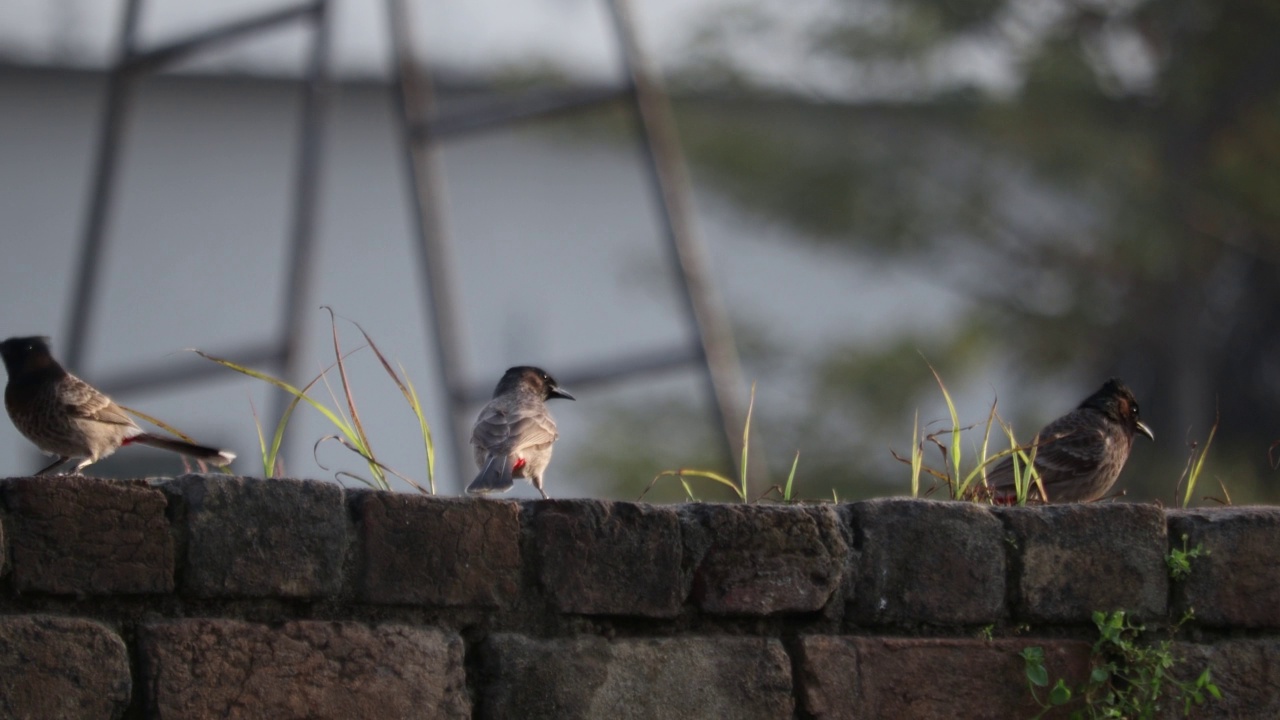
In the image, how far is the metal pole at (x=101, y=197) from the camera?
25.6 ft

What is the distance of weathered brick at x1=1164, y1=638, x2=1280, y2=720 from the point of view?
3.82 metres

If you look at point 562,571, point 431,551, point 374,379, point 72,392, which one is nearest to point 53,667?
point 431,551

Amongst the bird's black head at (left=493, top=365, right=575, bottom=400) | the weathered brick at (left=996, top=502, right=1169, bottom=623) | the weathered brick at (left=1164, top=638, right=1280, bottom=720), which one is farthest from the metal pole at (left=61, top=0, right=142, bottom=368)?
the weathered brick at (left=1164, top=638, right=1280, bottom=720)

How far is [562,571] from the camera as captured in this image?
3533mm

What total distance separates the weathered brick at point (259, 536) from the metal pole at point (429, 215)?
17.0 feet

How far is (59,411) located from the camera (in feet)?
15.9

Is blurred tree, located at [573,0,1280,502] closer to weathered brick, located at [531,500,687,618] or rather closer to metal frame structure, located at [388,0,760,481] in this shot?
metal frame structure, located at [388,0,760,481]

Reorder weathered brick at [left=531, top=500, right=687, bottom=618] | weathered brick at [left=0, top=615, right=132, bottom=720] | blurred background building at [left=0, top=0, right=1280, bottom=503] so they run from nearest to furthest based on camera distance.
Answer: weathered brick at [left=0, top=615, right=132, bottom=720] < weathered brick at [left=531, top=500, right=687, bottom=618] < blurred background building at [left=0, top=0, right=1280, bottom=503]

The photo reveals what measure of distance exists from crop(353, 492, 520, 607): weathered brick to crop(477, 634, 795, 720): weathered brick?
0.12 meters

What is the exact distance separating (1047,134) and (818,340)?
3.31 meters

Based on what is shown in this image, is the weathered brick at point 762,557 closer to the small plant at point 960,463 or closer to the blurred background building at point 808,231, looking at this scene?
the small plant at point 960,463

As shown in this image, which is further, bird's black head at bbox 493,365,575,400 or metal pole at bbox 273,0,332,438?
metal pole at bbox 273,0,332,438

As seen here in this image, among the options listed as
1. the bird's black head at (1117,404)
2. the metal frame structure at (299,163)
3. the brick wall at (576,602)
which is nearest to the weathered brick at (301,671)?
the brick wall at (576,602)

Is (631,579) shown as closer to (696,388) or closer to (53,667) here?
(53,667)
